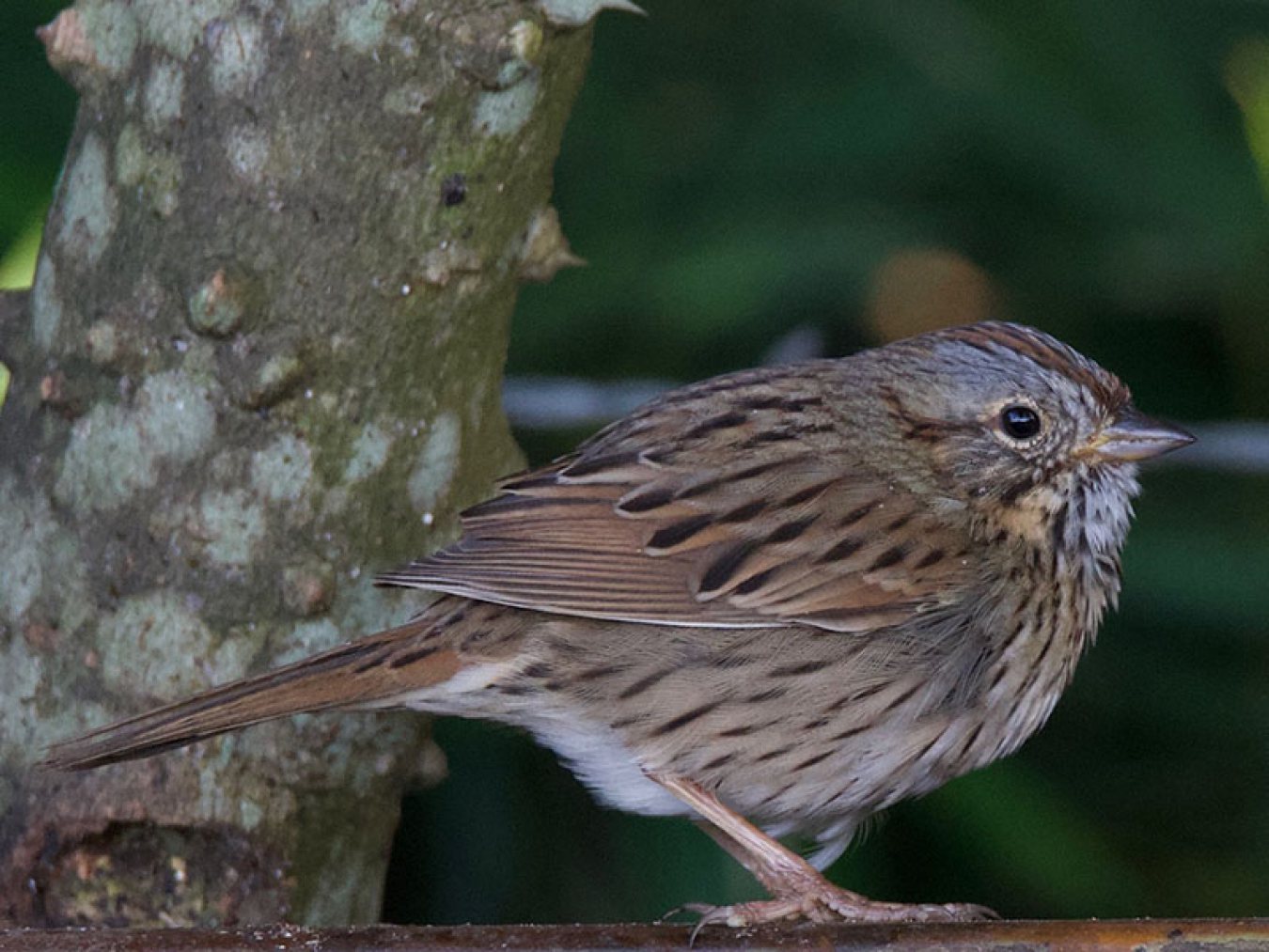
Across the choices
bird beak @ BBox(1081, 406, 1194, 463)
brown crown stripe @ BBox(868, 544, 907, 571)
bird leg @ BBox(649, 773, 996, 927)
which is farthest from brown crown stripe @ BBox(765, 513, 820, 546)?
bird beak @ BBox(1081, 406, 1194, 463)

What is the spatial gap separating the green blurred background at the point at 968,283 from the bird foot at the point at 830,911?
2.03 ft

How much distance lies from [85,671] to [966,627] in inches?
49.2

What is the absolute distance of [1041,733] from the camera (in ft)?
12.8

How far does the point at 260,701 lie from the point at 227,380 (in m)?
0.45

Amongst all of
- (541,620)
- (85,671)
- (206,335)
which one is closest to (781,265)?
(541,620)

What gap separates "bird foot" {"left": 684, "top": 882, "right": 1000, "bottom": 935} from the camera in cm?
273

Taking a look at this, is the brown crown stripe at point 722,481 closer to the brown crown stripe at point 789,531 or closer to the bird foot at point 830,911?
the brown crown stripe at point 789,531

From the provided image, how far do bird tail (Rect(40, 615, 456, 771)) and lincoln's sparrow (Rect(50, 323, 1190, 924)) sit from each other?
0.05ft

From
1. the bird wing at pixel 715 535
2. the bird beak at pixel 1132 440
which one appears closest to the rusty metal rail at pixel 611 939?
the bird wing at pixel 715 535

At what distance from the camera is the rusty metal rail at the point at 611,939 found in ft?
6.57

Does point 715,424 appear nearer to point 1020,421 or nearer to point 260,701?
point 1020,421

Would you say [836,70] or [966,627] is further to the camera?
[836,70]

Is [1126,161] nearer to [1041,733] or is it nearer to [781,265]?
[781,265]

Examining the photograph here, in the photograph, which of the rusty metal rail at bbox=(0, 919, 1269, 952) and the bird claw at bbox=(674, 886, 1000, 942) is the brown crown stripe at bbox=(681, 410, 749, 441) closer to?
the bird claw at bbox=(674, 886, 1000, 942)
